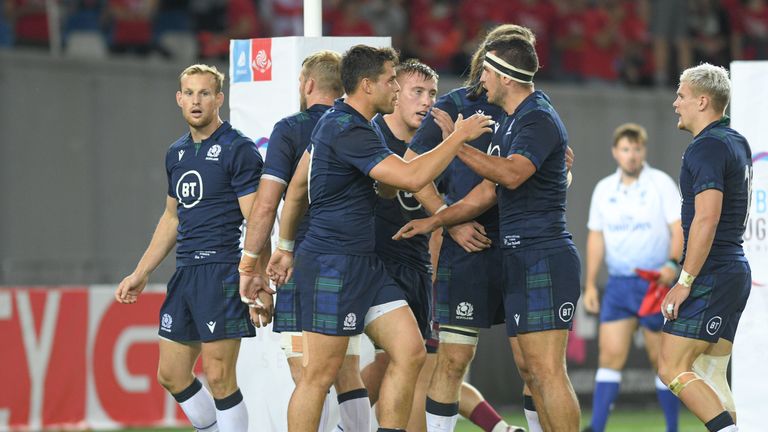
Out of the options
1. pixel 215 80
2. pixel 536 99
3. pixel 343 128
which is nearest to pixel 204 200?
pixel 215 80

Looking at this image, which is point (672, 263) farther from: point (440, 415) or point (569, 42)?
point (569, 42)

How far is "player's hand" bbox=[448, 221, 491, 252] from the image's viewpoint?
310 inches

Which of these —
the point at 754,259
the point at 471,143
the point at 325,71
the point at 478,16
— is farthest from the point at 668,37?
the point at 325,71

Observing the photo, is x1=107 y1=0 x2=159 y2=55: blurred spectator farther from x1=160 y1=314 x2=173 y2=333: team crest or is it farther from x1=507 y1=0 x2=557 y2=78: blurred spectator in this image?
x1=160 y1=314 x2=173 y2=333: team crest

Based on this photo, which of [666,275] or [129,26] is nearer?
[666,275]

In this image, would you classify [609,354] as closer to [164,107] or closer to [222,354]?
[222,354]

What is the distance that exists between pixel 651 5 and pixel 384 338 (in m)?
14.1

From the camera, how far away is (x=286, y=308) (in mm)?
7375

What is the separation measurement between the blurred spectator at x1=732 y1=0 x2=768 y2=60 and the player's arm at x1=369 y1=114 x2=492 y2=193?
13.8m

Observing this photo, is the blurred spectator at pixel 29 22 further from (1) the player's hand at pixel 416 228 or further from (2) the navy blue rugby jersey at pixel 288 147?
(1) the player's hand at pixel 416 228

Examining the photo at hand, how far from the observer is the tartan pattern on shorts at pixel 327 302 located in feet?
23.2

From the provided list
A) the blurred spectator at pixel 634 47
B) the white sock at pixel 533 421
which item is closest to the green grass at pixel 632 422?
the white sock at pixel 533 421

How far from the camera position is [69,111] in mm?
14133

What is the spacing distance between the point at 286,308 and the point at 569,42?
1190 centimetres
